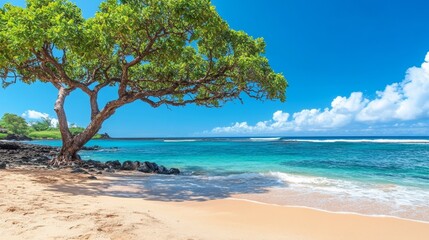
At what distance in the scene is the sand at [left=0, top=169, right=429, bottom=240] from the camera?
4.58 metres

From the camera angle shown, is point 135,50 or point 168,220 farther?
point 135,50

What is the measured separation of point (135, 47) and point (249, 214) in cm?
1039

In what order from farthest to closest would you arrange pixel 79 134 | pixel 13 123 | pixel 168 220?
pixel 13 123 < pixel 79 134 < pixel 168 220

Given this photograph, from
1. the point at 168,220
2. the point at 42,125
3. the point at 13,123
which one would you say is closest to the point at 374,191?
the point at 168,220

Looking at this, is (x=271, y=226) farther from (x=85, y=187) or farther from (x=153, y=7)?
(x=153, y=7)

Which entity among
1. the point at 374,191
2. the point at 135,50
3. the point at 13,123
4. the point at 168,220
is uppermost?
the point at 13,123

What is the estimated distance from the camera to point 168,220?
5.57 meters

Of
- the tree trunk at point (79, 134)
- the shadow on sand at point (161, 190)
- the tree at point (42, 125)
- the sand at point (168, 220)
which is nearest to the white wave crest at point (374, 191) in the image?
the shadow on sand at point (161, 190)

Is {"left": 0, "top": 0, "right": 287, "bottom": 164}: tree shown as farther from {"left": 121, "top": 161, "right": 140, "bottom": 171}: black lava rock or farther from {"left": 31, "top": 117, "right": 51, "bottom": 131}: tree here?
{"left": 31, "top": 117, "right": 51, "bottom": 131}: tree

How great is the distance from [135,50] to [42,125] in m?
152

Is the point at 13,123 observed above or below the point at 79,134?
above

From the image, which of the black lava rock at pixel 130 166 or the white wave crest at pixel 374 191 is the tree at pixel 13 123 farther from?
the white wave crest at pixel 374 191

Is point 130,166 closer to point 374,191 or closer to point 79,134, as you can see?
point 79,134

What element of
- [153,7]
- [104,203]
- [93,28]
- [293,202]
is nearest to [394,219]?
[293,202]
